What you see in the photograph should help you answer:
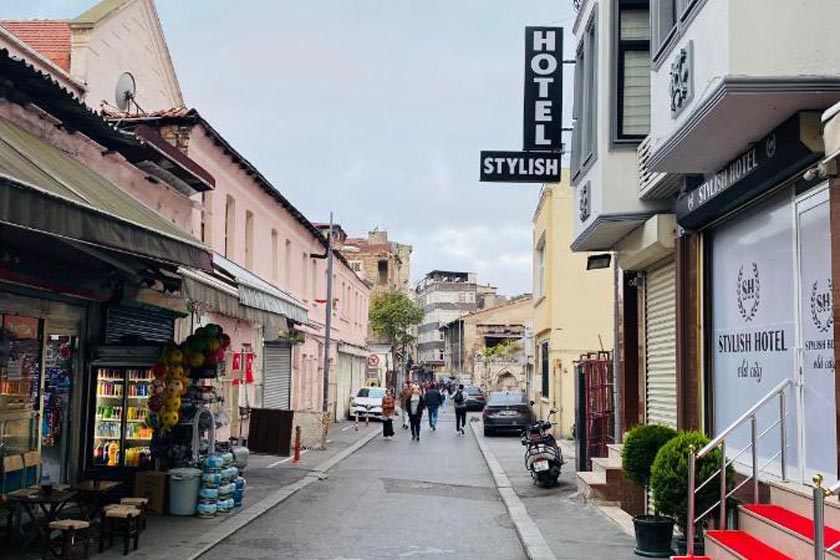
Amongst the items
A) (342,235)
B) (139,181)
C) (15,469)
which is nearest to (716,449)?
(15,469)

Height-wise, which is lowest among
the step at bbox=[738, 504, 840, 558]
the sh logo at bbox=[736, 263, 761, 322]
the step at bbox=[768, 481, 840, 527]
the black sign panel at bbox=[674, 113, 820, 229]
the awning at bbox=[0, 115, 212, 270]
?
the step at bbox=[738, 504, 840, 558]

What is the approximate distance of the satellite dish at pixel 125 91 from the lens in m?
20.7

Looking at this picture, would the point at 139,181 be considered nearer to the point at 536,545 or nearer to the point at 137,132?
the point at 137,132

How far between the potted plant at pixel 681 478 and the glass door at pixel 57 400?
7.34 metres

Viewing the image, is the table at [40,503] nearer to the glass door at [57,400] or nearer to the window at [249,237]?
the glass door at [57,400]

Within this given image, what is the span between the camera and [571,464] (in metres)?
20.1

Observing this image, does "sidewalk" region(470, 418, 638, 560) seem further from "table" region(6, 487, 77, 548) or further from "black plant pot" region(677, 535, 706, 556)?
"table" region(6, 487, 77, 548)

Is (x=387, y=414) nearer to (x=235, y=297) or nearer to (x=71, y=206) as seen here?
(x=235, y=297)

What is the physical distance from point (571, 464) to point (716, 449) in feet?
39.1

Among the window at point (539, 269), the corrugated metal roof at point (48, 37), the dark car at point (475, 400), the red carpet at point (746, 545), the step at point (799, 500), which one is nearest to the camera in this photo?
the step at point (799, 500)

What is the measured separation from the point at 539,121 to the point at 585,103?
3.18 ft

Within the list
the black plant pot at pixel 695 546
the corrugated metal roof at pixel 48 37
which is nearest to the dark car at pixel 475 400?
the corrugated metal roof at pixel 48 37

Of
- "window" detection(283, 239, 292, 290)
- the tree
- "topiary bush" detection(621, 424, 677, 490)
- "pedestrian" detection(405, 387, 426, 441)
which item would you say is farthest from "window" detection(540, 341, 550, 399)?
the tree

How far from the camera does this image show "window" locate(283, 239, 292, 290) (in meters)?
27.4
